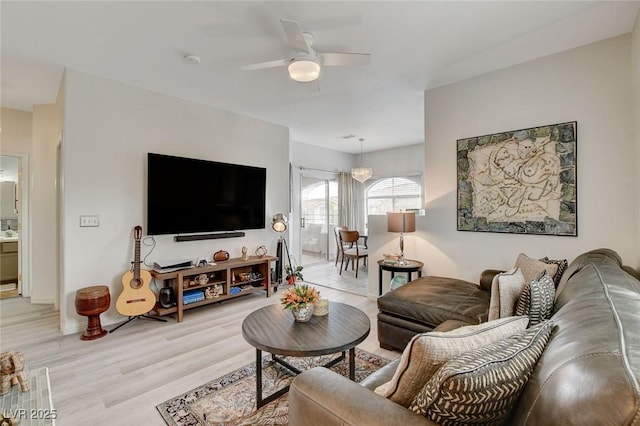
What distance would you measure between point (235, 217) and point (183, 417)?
279cm

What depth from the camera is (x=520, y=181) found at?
9.59ft

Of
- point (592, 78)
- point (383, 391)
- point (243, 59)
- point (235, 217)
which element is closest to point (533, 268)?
point (592, 78)

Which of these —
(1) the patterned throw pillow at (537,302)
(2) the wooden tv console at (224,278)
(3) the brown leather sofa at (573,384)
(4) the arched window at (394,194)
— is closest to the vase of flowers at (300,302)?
(3) the brown leather sofa at (573,384)

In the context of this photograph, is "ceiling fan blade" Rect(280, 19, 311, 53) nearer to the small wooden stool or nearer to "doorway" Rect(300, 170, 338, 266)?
the small wooden stool

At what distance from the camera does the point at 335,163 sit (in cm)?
734

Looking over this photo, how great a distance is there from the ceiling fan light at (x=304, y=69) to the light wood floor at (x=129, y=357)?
2.41 m

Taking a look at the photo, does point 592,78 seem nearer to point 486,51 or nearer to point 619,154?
point 619,154

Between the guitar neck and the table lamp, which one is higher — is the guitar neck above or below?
below

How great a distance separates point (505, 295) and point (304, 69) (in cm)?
210

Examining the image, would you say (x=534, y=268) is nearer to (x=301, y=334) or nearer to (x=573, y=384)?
(x=301, y=334)

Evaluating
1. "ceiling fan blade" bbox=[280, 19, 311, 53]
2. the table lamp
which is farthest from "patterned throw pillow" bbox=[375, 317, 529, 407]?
the table lamp

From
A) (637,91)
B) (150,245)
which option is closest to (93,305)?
(150,245)

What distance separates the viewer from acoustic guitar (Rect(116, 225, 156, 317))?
3.17 meters

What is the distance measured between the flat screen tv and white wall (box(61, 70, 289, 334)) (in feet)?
0.39
